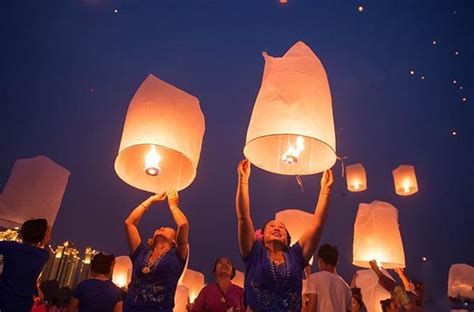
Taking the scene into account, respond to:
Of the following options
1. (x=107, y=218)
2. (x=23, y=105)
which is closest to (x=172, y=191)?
(x=23, y=105)

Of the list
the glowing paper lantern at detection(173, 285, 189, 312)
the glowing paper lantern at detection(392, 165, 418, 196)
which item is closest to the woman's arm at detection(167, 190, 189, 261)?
the glowing paper lantern at detection(173, 285, 189, 312)

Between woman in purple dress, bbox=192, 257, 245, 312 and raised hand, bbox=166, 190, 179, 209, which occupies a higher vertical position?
raised hand, bbox=166, 190, 179, 209

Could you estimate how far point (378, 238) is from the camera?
6.53 m

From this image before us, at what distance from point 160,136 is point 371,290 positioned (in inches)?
208

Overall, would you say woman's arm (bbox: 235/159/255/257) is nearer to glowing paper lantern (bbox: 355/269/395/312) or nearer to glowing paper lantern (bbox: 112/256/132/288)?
glowing paper lantern (bbox: 355/269/395/312)

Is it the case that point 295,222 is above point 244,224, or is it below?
above

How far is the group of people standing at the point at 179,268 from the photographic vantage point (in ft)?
11.4

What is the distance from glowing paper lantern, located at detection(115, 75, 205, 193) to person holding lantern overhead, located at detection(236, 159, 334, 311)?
2.02ft

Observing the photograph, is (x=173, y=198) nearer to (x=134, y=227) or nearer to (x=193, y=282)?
(x=134, y=227)

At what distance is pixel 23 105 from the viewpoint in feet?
58.7

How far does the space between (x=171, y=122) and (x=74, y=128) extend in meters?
17.0

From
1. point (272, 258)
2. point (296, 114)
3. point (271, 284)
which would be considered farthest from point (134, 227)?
point (296, 114)

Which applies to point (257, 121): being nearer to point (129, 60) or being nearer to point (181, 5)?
point (181, 5)

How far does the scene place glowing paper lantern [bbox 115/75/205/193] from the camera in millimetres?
3752
